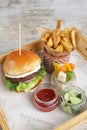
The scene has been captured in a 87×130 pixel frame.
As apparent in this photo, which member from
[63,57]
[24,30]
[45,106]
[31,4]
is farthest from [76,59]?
[31,4]

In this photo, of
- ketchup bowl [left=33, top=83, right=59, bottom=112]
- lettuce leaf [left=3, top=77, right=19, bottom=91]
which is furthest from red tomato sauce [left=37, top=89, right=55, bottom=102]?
lettuce leaf [left=3, top=77, right=19, bottom=91]

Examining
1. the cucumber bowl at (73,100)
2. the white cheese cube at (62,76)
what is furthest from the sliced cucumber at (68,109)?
the white cheese cube at (62,76)

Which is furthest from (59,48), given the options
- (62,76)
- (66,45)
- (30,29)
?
(30,29)

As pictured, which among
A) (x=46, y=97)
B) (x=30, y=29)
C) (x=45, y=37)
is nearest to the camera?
(x=46, y=97)

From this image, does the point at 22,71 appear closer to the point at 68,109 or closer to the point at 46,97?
the point at 46,97

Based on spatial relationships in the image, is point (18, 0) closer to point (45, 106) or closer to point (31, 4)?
point (31, 4)

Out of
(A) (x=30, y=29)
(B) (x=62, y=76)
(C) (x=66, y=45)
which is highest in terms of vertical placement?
(C) (x=66, y=45)

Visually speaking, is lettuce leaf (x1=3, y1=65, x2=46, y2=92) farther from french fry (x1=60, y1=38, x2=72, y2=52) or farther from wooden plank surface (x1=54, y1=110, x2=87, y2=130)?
wooden plank surface (x1=54, y1=110, x2=87, y2=130)
